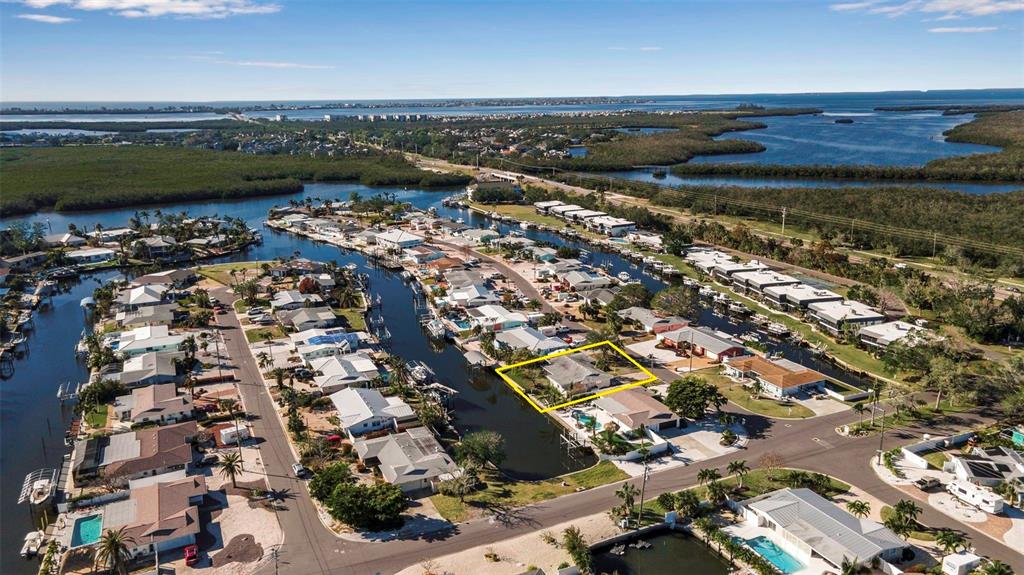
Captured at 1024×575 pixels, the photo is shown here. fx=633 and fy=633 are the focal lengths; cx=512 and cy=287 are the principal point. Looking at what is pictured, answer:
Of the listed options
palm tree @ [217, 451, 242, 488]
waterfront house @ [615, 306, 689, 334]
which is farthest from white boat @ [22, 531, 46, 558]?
waterfront house @ [615, 306, 689, 334]

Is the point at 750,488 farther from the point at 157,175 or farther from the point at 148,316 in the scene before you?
the point at 157,175

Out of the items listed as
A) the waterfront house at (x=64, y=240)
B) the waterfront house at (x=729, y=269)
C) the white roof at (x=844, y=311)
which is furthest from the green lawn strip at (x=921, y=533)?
the waterfront house at (x=64, y=240)

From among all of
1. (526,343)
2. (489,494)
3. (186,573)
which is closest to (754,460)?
(489,494)

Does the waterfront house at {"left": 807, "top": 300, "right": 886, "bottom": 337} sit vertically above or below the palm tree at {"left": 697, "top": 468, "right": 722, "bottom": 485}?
above

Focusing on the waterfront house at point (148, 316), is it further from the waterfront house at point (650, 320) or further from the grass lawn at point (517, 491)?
the waterfront house at point (650, 320)

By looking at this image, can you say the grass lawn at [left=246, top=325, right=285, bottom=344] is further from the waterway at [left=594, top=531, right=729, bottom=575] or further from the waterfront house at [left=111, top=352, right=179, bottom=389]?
the waterway at [left=594, top=531, right=729, bottom=575]

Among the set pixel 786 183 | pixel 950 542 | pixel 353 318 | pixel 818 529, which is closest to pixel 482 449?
pixel 818 529

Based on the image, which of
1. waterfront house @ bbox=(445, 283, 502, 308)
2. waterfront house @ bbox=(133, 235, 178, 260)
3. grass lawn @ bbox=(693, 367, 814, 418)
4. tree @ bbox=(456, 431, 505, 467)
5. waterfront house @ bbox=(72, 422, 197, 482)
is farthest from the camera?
waterfront house @ bbox=(133, 235, 178, 260)
